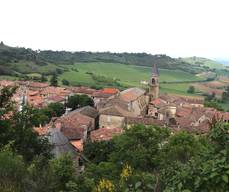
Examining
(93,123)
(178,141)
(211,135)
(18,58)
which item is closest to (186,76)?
(18,58)

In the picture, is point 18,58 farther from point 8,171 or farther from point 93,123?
point 8,171

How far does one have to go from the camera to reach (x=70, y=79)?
3910 inches

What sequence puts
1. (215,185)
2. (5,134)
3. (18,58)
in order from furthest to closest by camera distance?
(18,58) → (5,134) → (215,185)

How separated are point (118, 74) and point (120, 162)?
85.9m

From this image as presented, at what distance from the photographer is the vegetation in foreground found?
19.6 ft

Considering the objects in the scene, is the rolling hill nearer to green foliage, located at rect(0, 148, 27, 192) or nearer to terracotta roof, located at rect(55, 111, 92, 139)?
terracotta roof, located at rect(55, 111, 92, 139)

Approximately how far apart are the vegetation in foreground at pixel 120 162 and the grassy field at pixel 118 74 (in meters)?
67.4

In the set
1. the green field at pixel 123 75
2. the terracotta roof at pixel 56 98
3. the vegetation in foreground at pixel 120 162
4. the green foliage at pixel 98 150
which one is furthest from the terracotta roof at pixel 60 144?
the green field at pixel 123 75

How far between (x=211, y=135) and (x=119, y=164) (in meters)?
20.5

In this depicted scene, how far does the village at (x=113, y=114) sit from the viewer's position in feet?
136

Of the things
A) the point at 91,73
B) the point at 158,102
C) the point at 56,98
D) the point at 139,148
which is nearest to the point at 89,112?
the point at 158,102

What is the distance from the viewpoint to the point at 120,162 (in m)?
27.2

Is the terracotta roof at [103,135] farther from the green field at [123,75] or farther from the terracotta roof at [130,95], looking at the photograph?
the green field at [123,75]

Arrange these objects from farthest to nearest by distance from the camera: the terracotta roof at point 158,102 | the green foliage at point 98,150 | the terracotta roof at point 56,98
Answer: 1. the terracotta roof at point 56,98
2. the terracotta roof at point 158,102
3. the green foliage at point 98,150
